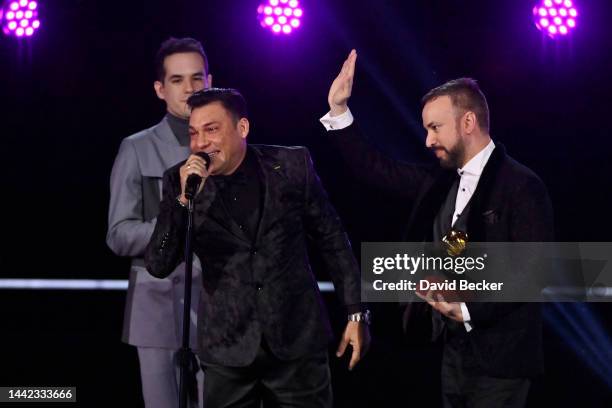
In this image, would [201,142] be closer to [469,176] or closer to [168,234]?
[168,234]

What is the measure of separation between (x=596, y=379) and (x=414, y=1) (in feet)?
9.60

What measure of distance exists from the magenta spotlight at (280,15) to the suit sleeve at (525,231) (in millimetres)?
2726

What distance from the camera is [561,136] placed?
6.57 meters

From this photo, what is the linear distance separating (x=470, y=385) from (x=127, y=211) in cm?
183

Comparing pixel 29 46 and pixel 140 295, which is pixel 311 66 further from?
pixel 140 295

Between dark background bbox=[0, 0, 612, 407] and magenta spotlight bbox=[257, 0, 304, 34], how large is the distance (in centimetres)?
8

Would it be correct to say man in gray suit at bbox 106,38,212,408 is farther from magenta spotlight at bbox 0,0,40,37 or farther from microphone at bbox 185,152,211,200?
magenta spotlight at bbox 0,0,40,37

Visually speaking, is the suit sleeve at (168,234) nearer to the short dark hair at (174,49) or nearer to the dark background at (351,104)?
the short dark hair at (174,49)

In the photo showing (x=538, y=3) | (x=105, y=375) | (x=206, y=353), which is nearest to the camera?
(x=206, y=353)

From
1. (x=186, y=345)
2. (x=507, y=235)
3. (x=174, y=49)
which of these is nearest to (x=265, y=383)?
(x=186, y=345)

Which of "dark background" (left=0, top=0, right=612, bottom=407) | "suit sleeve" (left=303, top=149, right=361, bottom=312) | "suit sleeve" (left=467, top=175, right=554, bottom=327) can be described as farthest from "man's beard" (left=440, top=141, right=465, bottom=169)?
"dark background" (left=0, top=0, right=612, bottom=407)

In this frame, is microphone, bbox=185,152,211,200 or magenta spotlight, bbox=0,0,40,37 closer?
microphone, bbox=185,152,211,200

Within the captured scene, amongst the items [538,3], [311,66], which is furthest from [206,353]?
[538,3]

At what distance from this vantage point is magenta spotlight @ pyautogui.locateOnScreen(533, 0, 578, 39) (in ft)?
20.0
